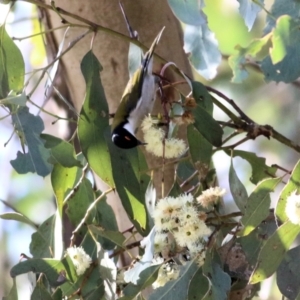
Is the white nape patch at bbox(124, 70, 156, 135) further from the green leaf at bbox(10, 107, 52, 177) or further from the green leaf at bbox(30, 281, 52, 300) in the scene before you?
the green leaf at bbox(30, 281, 52, 300)

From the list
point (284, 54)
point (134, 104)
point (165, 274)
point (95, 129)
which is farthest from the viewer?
point (134, 104)

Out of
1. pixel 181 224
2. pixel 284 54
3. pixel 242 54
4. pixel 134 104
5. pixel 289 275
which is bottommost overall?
pixel 289 275

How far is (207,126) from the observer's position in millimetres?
938

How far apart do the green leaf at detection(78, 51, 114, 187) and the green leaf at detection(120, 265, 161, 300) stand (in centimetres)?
20

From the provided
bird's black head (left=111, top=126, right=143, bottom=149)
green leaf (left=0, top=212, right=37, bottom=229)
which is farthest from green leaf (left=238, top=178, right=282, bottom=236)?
green leaf (left=0, top=212, right=37, bottom=229)

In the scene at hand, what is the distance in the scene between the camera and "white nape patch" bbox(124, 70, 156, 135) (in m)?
1.11

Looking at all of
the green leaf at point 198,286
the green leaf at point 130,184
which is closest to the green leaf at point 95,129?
the green leaf at point 130,184

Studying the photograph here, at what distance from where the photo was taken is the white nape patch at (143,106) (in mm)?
1105

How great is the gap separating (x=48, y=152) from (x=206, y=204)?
30 cm

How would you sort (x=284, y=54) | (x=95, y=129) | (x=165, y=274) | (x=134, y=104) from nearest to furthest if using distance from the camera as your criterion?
(x=284, y=54), (x=165, y=274), (x=95, y=129), (x=134, y=104)

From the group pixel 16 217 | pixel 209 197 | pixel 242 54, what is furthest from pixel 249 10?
pixel 16 217

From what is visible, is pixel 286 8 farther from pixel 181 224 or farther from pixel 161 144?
pixel 181 224

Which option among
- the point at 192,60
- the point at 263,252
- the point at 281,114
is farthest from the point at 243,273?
the point at 281,114

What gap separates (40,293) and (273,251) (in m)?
0.37
